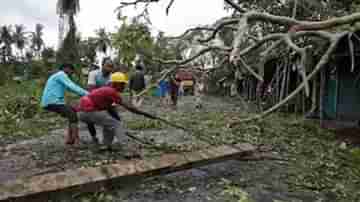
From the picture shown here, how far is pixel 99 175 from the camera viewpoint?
12.2 feet

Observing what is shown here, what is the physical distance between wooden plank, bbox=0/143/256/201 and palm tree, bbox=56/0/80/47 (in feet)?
68.3

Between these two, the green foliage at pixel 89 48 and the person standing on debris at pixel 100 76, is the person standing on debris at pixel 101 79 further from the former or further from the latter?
the green foliage at pixel 89 48

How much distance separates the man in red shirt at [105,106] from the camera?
4.95 m

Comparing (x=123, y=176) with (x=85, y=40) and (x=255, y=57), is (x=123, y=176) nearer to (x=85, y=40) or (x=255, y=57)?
(x=255, y=57)

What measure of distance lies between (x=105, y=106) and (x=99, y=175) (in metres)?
1.81

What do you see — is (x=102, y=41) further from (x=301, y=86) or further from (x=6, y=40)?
(x=301, y=86)

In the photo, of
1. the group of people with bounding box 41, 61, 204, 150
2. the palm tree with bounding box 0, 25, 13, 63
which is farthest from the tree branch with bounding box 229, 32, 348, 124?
the palm tree with bounding box 0, 25, 13, 63

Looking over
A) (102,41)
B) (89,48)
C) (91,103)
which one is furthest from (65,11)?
(102,41)

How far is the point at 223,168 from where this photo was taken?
16.8ft

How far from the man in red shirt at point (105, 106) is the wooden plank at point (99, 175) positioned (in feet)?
3.37

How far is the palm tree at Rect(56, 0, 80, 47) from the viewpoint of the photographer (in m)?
22.8

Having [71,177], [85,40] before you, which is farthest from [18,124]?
[85,40]

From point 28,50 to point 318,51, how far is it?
205 ft

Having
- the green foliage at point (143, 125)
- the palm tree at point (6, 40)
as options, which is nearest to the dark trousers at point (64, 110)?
the green foliage at point (143, 125)
